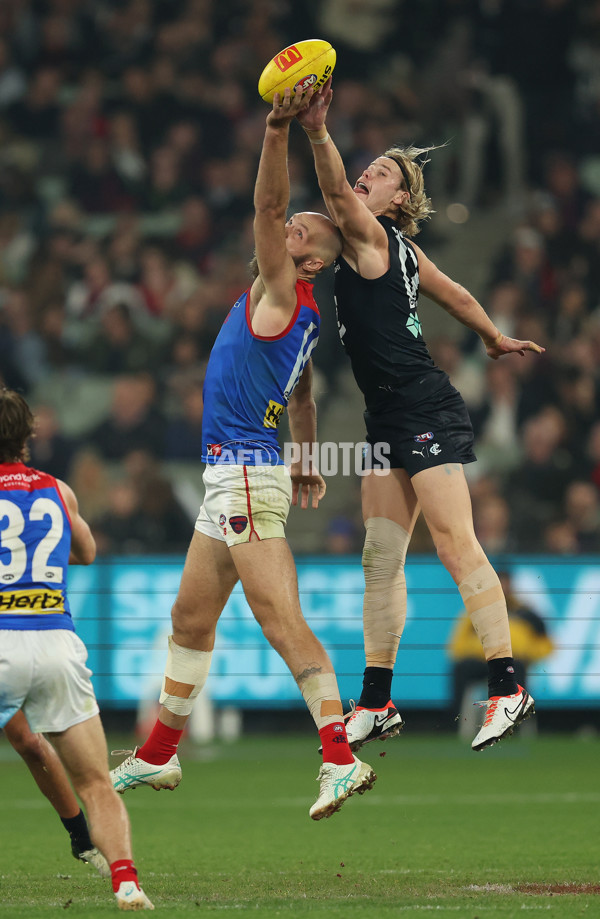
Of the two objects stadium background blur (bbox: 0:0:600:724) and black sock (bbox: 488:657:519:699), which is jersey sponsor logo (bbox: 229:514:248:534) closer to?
black sock (bbox: 488:657:519:699)

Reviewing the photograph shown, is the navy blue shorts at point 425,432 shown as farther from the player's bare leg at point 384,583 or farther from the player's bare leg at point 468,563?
the player's bare leg at point 384,583

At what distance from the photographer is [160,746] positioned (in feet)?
21.6

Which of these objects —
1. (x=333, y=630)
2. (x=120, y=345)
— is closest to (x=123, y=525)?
(x=333, y=630)

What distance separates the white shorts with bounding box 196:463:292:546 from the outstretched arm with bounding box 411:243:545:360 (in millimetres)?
1167

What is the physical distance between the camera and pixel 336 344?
14.8 m

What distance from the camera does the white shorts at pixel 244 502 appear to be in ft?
20.0

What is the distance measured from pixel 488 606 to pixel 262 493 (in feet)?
3.85

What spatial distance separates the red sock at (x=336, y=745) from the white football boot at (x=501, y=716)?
21.5 inches

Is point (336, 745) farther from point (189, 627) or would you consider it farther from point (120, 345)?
point (120, 345)

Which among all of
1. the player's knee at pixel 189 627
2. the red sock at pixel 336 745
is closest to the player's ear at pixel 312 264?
the player's knee at pixel 189 627

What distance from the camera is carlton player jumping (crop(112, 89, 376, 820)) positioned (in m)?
5.94

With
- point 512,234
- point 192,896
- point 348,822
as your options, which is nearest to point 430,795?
point 348,822

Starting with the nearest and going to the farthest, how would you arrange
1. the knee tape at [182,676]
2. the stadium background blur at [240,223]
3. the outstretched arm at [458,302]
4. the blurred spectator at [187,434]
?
the knee tape at [182,676]
the outstretched arm at [458,302]
the stadium background blur at [240,223]
the blurred spectator at [187,434]

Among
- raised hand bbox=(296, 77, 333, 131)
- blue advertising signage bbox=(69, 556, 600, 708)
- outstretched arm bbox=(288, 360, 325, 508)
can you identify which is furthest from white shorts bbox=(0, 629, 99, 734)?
blue advertising signage bbox=(69, 556, 600, 708)
